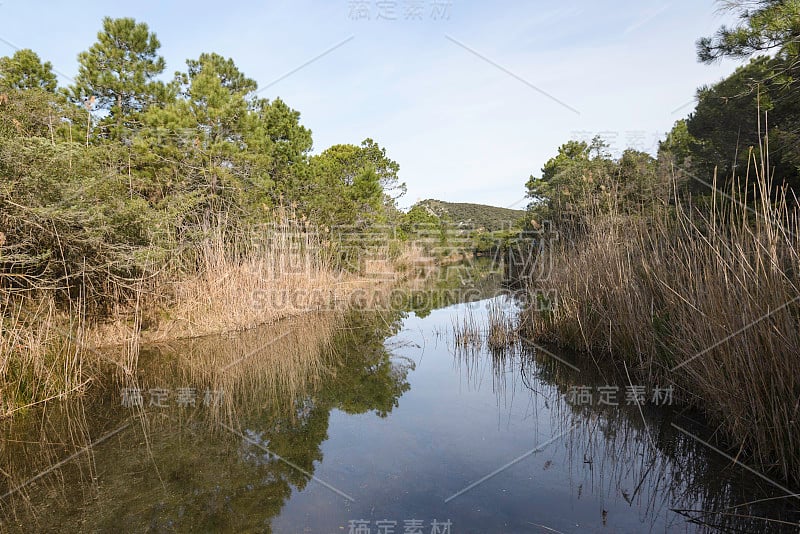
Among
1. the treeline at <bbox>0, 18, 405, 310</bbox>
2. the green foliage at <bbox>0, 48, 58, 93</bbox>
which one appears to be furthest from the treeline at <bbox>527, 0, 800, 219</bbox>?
the green foliage at <bbox>0, 48, 58, 93</bbox>

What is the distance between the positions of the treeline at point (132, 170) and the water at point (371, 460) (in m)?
1.25

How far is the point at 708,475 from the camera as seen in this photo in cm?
244

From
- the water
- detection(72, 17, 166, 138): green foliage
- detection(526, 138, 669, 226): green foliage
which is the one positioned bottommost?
the water

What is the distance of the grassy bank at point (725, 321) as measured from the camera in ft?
7.12

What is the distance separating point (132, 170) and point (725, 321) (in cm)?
759

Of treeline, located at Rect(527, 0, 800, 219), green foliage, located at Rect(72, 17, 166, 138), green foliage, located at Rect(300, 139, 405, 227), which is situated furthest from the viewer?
green foliage, located at Rect(300, 139, 405, 227)

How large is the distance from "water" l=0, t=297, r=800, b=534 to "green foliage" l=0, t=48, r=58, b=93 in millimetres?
7471

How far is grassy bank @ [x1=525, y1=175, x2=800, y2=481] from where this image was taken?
2170 millimetres

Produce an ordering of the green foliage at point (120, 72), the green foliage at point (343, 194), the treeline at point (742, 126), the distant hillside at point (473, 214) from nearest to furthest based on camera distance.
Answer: the treeline at point (742, 126) < the green foliage at point (120, 72) < the green foliage at point (343, 194) < the distant hillside at point (473, 214)

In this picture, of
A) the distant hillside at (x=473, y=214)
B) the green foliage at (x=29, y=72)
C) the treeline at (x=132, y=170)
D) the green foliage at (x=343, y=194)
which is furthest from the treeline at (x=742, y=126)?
the distant hillside at (x=473, y=214)

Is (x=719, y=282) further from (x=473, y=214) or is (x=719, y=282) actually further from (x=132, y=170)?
(x=473, y=214)

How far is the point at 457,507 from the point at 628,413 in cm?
178

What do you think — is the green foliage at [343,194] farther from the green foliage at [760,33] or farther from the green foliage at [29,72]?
the green foliage at [760,33]

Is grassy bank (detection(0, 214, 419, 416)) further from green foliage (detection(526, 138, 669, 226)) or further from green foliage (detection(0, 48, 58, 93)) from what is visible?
green foliage (detection(0, 48, 58, 93))
